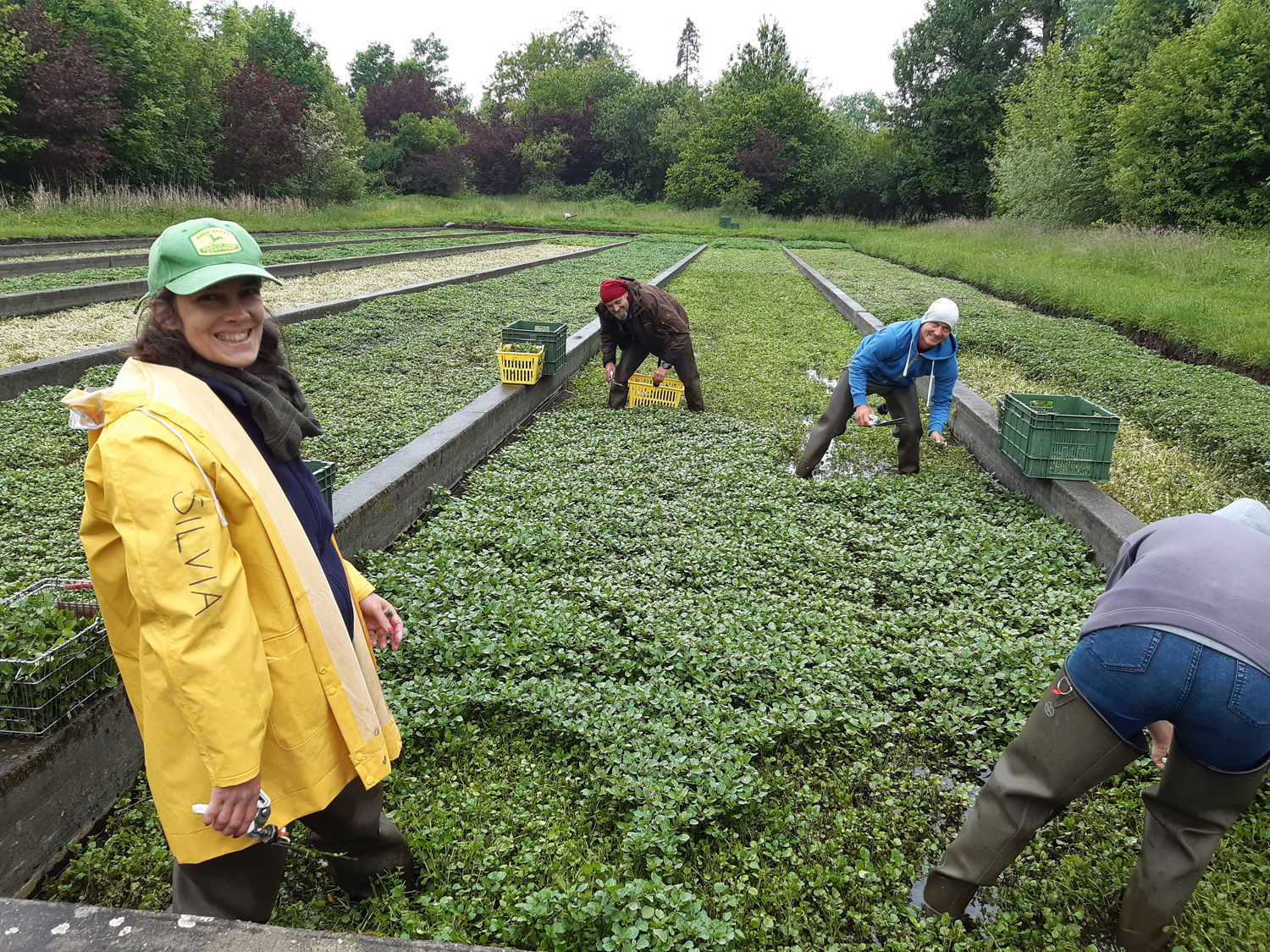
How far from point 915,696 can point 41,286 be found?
44.3ft

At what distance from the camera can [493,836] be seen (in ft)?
9.70

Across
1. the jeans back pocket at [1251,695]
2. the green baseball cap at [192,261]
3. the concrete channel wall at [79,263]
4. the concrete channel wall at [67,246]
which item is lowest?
the jeans back pocket at [1251,695]

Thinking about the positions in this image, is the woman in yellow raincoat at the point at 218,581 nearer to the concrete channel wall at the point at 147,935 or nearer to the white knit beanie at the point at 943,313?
the concrete channel wall at the point at 147,935

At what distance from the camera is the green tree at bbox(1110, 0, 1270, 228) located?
22.3 metres

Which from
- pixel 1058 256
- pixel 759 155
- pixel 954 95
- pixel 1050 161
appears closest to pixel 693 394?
pixel 1058 256

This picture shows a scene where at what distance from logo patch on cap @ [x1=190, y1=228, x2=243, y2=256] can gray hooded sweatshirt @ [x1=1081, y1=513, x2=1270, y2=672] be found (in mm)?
2639

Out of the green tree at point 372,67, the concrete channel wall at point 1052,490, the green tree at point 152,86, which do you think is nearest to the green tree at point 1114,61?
the concrete channel wall at point 1052,490

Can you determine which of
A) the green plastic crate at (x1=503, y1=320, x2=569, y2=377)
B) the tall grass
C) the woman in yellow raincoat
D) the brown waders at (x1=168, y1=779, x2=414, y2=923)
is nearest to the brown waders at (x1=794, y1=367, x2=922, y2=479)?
the green plastic crate at (x1=503, y1=320, x2=569, y2=377)

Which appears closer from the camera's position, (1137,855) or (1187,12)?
(1137,855)

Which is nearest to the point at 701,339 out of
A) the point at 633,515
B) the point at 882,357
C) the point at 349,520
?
the point at 882,357

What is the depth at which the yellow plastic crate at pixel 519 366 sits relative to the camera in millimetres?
8211

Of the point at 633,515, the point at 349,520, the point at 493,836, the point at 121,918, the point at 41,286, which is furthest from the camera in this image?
the point at 41,286

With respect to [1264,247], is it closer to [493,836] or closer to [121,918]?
[493,836]

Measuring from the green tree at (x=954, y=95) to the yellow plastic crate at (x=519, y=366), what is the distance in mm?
52595
